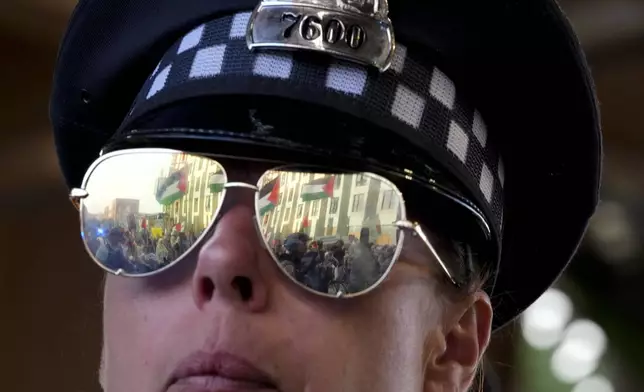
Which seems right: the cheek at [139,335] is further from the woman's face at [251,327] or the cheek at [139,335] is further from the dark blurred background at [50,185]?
the dark blurred background at [50,185]

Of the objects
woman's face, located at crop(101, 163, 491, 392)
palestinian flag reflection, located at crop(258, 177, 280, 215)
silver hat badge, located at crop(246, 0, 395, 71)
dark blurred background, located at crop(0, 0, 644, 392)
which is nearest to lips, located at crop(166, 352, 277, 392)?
woman's face, located at crop(101, 163, 491, 392)

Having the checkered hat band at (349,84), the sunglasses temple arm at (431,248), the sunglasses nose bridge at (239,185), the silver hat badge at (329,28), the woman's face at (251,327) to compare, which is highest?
the silver hat badge at (329,28)

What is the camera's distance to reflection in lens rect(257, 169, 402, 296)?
21.3 inches

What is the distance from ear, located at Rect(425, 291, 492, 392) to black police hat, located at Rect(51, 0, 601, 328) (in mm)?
74

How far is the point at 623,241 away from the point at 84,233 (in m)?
1.67

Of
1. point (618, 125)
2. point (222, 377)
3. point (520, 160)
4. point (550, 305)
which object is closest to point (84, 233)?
point (222, 377)

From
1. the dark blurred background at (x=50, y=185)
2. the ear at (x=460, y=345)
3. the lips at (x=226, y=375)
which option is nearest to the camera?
the lips at (x=226, y=375)

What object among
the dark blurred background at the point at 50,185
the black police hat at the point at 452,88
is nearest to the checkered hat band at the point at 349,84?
the black police hat at the point at 452,88

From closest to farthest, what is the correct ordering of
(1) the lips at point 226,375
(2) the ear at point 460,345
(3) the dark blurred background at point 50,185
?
(1) the lips at point 226,375 < (2) the ear at point 460,345 < (3) the dark blurred background at point 50,185

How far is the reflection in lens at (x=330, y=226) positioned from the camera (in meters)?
0.54

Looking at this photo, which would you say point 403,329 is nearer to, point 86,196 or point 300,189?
point 300,189

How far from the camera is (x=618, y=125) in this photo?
1.77 metres

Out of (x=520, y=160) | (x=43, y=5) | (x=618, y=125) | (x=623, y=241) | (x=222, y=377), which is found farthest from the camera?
(x=623, y=241)

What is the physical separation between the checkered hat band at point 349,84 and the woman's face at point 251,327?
8cm
